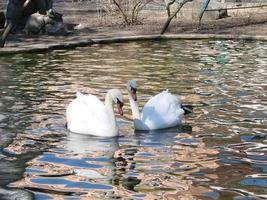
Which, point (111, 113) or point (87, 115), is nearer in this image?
point (111, 113)

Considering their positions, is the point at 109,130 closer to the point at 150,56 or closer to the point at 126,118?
the point at 126,118

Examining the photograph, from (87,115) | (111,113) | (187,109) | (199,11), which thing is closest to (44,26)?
(199,11)

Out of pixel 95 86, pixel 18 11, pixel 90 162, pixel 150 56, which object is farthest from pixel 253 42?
pixel 90 162

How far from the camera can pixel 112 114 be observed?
860cm

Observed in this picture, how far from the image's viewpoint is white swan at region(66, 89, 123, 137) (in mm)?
8516

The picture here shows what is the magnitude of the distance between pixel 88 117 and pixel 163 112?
1.05 meters

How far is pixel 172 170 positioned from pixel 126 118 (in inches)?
114

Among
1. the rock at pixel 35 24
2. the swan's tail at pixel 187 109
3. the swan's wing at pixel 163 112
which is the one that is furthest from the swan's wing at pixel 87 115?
the rock at pixel 35 24

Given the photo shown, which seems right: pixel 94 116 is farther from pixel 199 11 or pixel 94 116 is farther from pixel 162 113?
pixel 199 11

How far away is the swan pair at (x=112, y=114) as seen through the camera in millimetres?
8586

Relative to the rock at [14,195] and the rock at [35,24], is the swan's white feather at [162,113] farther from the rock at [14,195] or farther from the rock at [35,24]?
the rock at [35,24]

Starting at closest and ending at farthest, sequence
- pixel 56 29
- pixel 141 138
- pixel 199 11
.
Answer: pixel 141 138
pixel 56 29
pixel 199 11

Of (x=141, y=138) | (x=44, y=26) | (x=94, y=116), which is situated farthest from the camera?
(x=44, y=26)

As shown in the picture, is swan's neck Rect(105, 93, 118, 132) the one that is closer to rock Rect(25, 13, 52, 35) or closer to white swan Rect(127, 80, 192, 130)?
white swan Rect(127, 80, 192, 130)
